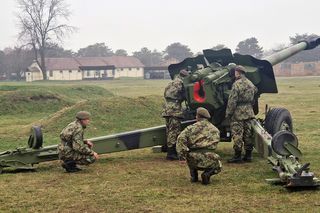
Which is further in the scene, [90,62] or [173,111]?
[90,62]

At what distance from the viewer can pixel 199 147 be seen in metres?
6.96

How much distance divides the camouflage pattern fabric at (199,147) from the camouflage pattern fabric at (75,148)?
1.65 meters

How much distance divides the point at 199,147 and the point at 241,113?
1.84 m

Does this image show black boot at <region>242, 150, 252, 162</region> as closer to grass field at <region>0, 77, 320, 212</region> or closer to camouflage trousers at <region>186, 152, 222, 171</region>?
grass field at <region>0, 77, 320, 212</region>

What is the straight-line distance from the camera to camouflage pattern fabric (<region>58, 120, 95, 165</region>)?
7.95 m

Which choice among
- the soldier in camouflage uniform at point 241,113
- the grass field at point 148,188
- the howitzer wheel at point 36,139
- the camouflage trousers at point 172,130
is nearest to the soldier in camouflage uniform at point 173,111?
the camouflage trousers at point 172,130

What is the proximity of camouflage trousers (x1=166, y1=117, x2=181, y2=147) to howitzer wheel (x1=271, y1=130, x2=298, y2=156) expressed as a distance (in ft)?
8.84

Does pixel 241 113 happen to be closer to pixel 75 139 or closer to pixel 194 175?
pixel 194 175

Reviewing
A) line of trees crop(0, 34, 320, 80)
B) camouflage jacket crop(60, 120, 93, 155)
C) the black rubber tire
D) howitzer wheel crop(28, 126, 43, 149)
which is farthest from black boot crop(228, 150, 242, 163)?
line of trees crop(0, 34, 320, 80)

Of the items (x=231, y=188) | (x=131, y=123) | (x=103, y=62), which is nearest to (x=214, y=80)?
(x=231, y=188)

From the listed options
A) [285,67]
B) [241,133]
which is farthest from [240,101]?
[285,67]

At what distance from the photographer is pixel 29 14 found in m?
66.0

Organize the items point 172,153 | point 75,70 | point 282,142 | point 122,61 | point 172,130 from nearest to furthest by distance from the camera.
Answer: point 282,142, point 172,130, point 172,153, point 75,70, point 122,61

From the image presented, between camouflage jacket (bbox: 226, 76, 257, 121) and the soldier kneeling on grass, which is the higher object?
camouflage jacket (bbox: 226, 76, 257, 121)
